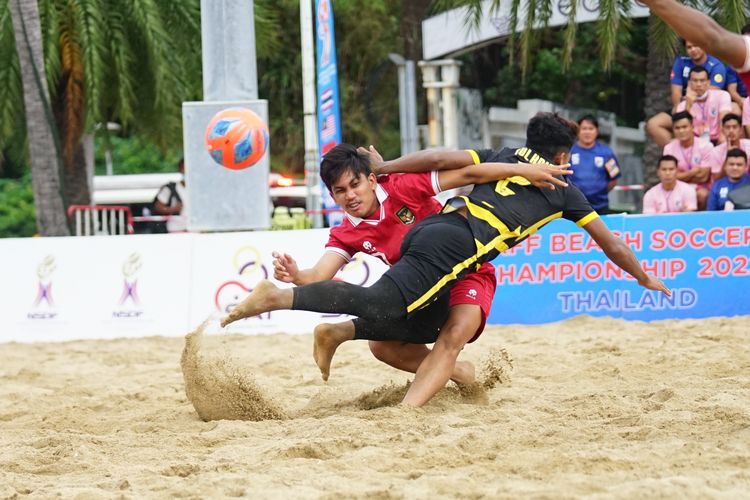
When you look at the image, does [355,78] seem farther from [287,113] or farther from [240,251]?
[240,251]

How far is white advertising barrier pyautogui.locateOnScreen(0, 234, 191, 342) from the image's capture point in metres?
10.3

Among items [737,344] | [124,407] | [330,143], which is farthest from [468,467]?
[330,143]

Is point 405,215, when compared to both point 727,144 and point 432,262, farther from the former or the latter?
point 727,144

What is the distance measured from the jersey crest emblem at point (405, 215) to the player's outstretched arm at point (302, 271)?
0.42m

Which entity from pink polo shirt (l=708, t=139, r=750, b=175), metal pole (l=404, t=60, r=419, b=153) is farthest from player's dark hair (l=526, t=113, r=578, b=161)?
metal pole (l=404, t=60, r=419, b=153)

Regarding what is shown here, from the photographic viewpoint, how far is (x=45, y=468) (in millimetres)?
5004

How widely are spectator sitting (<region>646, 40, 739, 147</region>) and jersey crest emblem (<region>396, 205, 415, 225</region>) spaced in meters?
6.26

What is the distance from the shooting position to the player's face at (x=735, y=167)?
1074cm

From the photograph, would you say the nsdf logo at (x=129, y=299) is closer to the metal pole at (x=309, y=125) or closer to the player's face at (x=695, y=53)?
the metal pole at (x=309, y=125)

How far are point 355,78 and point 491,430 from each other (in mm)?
24006

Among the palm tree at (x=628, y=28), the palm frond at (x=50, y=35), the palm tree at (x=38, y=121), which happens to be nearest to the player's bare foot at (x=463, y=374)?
the palm tree at (x=628, y=28)

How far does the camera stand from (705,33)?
4.77 meters

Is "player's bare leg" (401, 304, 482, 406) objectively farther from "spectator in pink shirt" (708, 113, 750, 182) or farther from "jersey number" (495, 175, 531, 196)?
"spectator in pink shirt" (708, 113, 750, 182)

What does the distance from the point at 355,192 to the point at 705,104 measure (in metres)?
6.71
